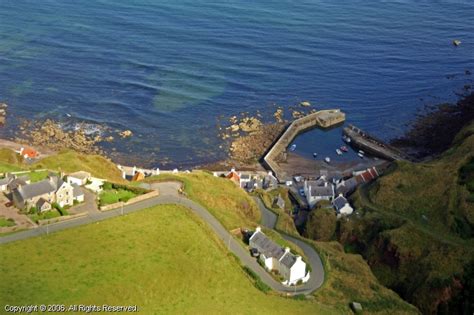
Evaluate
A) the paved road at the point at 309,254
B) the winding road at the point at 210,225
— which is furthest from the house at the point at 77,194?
the paved road at the point at 309,254

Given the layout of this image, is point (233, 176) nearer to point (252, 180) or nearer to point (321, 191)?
point (252, 180)

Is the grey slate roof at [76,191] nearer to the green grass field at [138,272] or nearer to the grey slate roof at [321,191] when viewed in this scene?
the green grass field at [138,272]

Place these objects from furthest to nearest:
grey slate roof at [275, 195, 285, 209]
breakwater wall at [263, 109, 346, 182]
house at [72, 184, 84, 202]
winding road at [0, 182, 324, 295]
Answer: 1. breakwater wall at [263, 109, 346, 182]
2. grey slate roof at [275, 195, 285, 209]
3. house at [72, 184, 84, 202]
4. winding road at [0, 182, 324, 295]

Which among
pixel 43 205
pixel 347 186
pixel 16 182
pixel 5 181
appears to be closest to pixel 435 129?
pixel 347 186

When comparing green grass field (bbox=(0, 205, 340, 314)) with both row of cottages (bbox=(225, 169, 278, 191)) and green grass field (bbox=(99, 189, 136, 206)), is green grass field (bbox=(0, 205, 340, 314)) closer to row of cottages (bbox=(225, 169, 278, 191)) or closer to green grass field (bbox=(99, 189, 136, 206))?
green grass field (bbox=(99, 189, 136, 206))

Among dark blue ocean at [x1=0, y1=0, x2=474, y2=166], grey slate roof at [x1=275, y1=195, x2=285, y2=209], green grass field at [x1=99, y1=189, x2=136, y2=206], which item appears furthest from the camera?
dark blue ocean at [x1=0, y1=0, x2=474, y2=166]

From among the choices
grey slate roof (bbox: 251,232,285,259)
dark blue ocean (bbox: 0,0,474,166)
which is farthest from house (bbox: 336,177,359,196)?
grey slate roof (bbox: 251,232,285,259)

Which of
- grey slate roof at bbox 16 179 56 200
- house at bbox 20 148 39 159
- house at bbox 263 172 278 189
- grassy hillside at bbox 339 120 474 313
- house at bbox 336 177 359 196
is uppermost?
grey slate roof at bbox 16 179 56 200

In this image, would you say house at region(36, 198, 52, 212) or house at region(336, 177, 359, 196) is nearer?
house at region(36, 198, 52, 212)
